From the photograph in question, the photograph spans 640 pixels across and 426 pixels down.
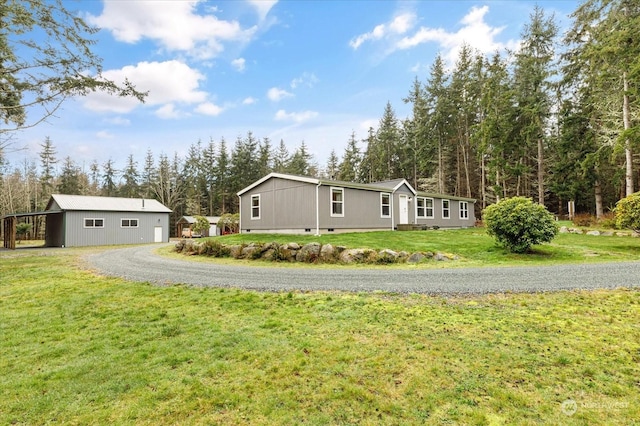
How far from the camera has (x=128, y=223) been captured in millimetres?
25422

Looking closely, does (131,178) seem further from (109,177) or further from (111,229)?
(111,229)

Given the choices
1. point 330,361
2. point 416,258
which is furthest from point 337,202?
point 330,361

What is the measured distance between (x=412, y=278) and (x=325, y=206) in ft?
30.3

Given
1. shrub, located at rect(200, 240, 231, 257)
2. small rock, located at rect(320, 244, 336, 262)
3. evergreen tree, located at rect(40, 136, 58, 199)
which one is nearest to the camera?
small rock, located at rect(320, 244, 336, 262)

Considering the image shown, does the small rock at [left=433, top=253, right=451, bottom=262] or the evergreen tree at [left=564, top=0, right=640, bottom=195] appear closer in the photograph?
the small rock at [left=433, top=253, right=451, bottom=262]

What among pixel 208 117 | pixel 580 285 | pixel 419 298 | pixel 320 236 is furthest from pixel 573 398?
pixel 208 117

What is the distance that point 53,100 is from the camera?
8.41 meters

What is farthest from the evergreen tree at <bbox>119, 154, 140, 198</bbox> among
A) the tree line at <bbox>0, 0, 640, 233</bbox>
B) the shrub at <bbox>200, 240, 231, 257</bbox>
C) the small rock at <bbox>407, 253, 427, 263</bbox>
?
the small rock at <bbox>407, 253, 427, 263</bbox>

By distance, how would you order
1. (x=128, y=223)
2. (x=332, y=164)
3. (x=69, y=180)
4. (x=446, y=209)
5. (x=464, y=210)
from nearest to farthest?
(x=446, y=209) < (x=128, y=223) < (x=464, y=210) < (x=69, y=180) < (x=332, y=164)

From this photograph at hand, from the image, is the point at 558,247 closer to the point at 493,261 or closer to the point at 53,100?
the point at 493,261

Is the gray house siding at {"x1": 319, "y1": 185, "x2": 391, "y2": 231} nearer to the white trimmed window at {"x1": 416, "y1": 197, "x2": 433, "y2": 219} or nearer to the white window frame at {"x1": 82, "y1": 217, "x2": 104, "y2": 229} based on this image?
the white trimmed window at {"x1": 416, "y1": 197, "x2": 433, "y2": 219}

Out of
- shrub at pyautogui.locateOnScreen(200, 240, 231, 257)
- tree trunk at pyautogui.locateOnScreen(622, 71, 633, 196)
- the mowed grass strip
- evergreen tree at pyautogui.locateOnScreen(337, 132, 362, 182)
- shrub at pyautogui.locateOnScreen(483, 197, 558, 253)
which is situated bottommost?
the mowed grass strip

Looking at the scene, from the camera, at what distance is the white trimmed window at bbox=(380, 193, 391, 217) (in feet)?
63.4

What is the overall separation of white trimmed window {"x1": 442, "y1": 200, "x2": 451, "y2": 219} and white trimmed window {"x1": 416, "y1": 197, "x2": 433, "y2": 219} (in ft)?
5.99
